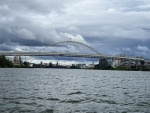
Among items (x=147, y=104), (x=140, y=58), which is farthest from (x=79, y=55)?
(x=147, y=104)

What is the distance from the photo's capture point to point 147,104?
1973 centimetres

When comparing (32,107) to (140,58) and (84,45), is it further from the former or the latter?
(140,58)

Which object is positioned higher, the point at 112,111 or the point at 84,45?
the point at 84,45

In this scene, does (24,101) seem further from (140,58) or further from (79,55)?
(140,58)

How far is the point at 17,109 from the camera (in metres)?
16.4

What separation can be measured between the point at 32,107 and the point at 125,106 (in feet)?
17.5

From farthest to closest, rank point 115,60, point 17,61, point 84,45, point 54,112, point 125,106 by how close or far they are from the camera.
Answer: point 17,61 < point 115,60 < point 84,45 < point 125,106 < point 54,112

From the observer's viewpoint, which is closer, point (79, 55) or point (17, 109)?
point (17, 109)

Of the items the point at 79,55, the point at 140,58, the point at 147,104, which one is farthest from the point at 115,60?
the point at 147,104

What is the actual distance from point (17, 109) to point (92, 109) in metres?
3.84

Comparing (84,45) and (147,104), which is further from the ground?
(84,45)

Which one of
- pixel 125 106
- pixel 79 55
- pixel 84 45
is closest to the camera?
pixel 125 106

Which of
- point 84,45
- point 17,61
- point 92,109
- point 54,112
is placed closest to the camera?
point 54,112

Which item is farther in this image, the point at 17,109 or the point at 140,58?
the point at 140,58
